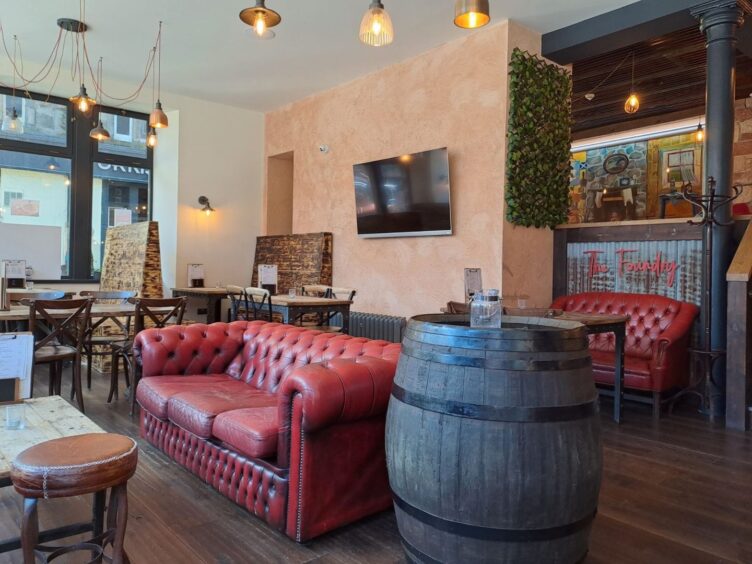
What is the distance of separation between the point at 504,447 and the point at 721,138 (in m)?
4.00

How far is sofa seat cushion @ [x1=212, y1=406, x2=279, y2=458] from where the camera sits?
2.27 metres

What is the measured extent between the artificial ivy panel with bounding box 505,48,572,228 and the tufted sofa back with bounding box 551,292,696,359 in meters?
0.91

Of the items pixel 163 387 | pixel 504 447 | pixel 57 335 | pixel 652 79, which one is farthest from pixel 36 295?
pixel 652 79

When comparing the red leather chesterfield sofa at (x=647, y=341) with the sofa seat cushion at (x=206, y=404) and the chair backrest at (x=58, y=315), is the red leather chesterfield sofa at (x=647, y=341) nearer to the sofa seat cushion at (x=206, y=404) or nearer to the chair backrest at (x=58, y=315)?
the sofa seat cushion at (x=206, y=404)

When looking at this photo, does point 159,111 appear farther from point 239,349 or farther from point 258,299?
point 239,349

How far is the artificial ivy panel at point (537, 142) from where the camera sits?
5.10m

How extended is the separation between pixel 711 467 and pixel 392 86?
498cm

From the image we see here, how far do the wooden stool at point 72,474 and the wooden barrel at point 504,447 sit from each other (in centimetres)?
88

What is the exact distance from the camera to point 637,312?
481cm

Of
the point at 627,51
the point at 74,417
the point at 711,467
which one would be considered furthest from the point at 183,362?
the point at 627,51

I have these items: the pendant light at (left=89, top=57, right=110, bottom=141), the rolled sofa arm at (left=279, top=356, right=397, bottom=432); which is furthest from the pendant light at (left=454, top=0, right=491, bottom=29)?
the pendant light at (left=89, top=57, right=110, bottom=141)

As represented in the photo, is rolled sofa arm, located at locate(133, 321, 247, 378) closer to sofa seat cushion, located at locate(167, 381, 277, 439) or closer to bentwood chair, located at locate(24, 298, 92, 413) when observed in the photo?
sofa seat cushion, located at locate(167, 381, 277, 439)

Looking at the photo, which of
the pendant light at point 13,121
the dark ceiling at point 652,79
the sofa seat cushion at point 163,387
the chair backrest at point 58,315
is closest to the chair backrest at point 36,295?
the chair backrest at point 58,315

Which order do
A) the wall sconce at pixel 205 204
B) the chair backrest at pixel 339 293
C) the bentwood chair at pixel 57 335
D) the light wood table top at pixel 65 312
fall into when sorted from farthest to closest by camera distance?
the wall sconce at pixel 205 204 < the chair backrest at pixel 339 293 < the light wood table top at pixel 65 312 < the bentwood chair at pixel 57 335
